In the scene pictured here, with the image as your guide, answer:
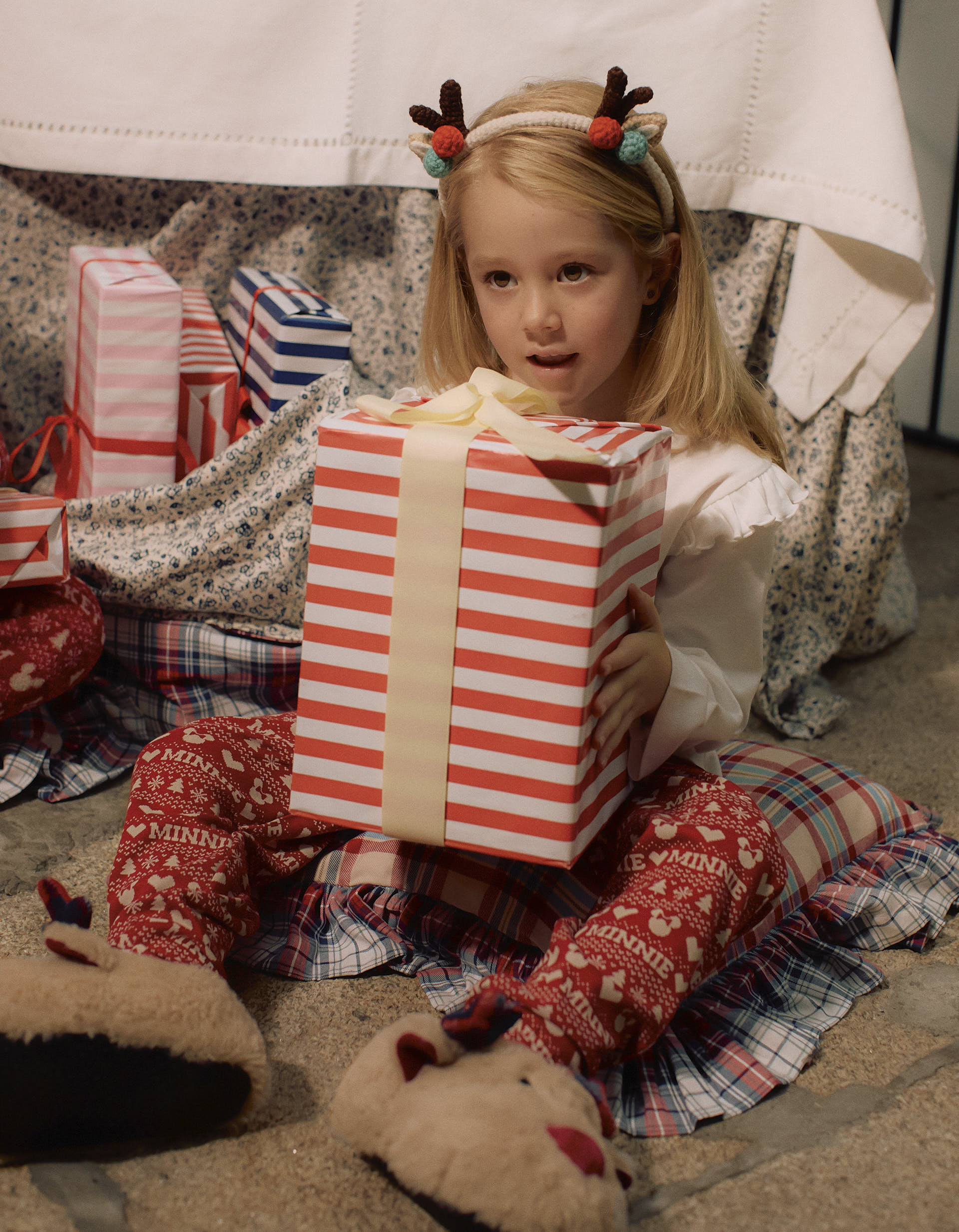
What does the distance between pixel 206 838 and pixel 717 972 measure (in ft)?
1.23

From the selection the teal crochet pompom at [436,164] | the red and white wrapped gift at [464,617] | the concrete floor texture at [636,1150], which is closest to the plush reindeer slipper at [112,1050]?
the concrete floor texture at [636,1150]

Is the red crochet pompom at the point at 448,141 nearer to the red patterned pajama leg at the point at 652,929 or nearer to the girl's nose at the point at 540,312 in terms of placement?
the girl's nose at the point at 540,312

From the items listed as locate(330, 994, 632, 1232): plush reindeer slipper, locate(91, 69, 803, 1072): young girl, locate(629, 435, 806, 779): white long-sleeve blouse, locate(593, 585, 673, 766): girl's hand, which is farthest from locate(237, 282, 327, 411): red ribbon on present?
locate(330, 994, 632, 1232): plush reindeer slipper

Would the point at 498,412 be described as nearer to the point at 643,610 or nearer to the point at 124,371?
the point at 643,610

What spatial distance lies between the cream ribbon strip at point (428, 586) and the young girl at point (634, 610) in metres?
0.10

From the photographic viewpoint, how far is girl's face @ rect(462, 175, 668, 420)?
85 centimetres

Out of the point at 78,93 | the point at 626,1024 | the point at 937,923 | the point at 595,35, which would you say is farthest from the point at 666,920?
the point at 78,93

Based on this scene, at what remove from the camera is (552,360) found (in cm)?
89

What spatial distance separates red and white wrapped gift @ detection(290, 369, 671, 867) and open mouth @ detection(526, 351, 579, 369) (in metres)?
0.16

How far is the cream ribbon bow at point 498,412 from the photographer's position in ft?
2.11

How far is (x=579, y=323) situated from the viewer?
868 mm

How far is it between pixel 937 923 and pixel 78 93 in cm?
114

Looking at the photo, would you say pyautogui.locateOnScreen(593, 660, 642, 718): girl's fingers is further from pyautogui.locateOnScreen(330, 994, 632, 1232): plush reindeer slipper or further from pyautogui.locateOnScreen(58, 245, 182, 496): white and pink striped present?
pyautogui.locateOnScreen(58, 245, 182, 496): white and pink striped present

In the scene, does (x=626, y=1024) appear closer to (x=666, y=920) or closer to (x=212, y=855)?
(x=666, y=920)
